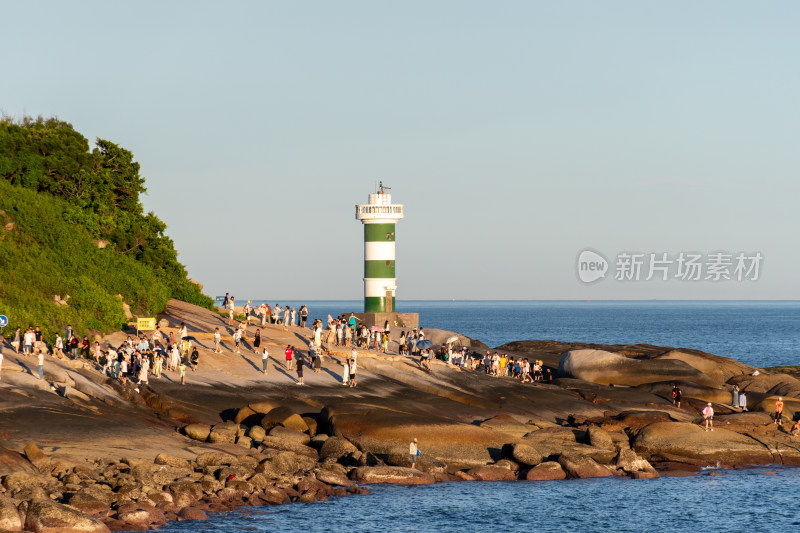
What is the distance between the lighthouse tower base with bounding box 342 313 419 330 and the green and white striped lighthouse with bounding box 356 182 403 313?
0.92 m

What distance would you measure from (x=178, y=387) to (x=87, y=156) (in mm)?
26028

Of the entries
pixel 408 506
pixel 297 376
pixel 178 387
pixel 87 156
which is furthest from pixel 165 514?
pixel 87 156

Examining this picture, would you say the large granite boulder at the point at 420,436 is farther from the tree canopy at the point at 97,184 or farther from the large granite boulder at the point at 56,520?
the tree canopy at the point at 97,184

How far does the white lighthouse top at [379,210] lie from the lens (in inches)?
2717

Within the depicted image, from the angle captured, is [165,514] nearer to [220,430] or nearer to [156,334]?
[220,430]

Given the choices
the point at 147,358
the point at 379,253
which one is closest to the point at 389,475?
the point at 147,358

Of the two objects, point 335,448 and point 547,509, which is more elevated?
point 335,448

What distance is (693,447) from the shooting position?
4022cm

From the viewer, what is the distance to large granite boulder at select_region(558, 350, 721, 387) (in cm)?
5669

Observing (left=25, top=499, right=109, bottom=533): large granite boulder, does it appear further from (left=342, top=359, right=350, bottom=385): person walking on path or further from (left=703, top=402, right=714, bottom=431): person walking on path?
(left=703, top=402, right=714, bottom=431): person walking on path

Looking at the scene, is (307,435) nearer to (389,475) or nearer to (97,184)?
(389,475)

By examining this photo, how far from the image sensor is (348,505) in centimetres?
3153

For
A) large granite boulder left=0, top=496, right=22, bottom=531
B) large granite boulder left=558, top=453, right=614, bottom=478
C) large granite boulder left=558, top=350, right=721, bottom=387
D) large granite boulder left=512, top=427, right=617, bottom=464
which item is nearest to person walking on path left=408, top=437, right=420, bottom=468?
large granite boulder left=512, top=427, right=617, bottom=464

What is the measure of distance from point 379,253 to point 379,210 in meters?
3.10
